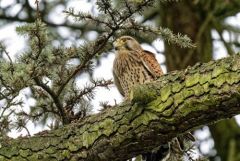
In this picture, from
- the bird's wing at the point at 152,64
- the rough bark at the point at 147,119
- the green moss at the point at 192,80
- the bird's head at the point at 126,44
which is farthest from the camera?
the bird's head at the point at 126,44

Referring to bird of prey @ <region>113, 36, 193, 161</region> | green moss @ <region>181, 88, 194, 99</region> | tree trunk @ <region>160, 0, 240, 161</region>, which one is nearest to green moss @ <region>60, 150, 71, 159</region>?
green moss @ <region>181, 88, 194, 99</region>

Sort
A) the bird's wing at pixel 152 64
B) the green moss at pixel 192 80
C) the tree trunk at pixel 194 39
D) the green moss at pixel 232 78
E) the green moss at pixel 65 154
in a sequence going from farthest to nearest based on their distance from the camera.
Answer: the tree trunk at pixel 194 39 < the bird's wing at pixel 152 64 < the green moss at pixel 65 154 < the green moss at pixel 192 80 < the green moss at pixel 232 78

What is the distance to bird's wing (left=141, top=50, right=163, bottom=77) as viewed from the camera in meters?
5.36

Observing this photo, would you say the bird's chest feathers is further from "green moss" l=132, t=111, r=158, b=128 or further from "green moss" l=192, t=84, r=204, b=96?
"green moss" l=192, t=84, r=204, b=96

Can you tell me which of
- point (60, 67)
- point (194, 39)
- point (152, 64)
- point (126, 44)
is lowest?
point (60, 67)

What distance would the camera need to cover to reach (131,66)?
5574mm

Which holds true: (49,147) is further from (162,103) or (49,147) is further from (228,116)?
(228,116)

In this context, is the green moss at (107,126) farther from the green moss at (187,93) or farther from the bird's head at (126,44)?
the bird's head at (126,44)

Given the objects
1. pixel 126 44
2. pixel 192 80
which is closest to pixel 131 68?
pixel 126 44

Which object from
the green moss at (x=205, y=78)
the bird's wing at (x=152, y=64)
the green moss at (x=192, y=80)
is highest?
the bird's wing at (x=152, y=64)

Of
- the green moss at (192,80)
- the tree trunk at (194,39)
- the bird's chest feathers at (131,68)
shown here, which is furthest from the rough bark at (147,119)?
the tree trunk at (194,39)

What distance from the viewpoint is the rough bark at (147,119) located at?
3.42 m

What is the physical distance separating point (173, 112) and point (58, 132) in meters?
0.89

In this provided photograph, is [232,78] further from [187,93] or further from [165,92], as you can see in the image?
[165,92]
